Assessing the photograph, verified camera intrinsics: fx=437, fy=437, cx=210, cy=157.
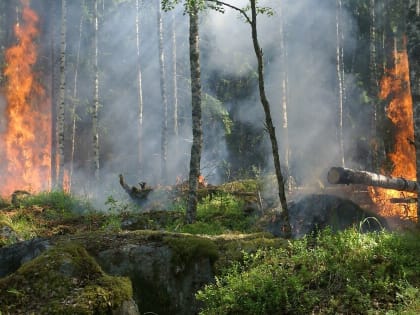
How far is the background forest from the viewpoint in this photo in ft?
82.0

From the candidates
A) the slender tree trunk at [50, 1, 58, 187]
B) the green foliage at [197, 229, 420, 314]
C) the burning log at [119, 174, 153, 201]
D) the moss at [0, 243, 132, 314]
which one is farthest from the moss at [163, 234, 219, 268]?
the slender tree trunk at [50, 1, 58, 187]

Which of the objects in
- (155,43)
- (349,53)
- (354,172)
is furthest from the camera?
(155,43)

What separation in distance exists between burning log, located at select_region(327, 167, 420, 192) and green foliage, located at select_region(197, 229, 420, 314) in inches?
262

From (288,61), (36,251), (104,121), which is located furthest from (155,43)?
(36,251)

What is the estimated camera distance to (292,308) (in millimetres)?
5109

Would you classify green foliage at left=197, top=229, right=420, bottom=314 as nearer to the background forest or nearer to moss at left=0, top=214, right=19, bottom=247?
moss at left=0, top=214, right=19, bottom=247

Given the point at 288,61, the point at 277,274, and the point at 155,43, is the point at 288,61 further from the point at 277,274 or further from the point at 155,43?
the point at 277,274

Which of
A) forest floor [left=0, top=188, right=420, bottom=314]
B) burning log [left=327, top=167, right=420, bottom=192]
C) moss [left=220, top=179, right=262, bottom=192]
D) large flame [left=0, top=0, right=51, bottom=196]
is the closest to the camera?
forest floor [left=0, top=188, right=420, bottom=314]

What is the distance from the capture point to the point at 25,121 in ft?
84.7

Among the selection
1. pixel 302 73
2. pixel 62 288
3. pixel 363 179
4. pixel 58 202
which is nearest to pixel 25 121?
pixel 58 202

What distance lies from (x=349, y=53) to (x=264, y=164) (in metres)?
8.97

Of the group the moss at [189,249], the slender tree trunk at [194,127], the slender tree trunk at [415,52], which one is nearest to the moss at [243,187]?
the slender tree trunk at [194,127]

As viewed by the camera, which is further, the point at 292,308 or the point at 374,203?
the point at 374,203

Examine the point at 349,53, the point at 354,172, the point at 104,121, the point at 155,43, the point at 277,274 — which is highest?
the point at 155,43
